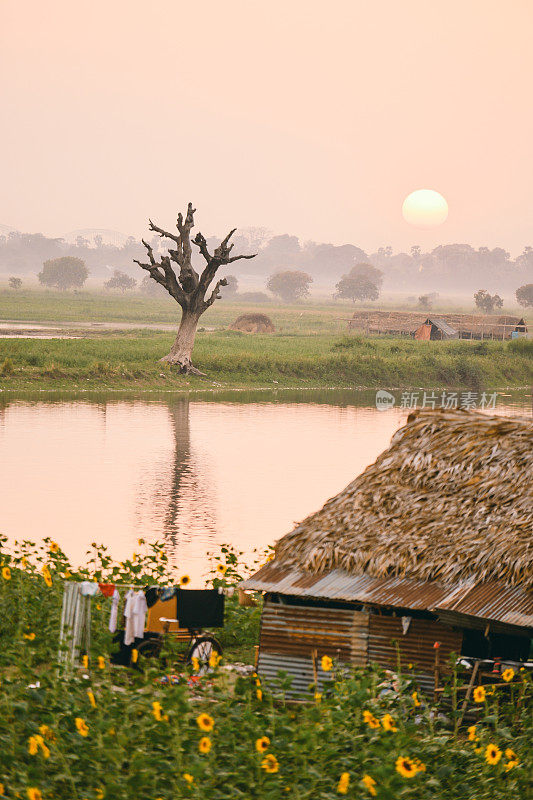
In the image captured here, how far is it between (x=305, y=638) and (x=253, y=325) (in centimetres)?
7747

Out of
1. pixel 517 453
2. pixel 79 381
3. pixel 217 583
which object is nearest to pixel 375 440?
pixel 79 381

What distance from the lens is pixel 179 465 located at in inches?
1214

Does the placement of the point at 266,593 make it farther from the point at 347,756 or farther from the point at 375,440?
the point at 375,440

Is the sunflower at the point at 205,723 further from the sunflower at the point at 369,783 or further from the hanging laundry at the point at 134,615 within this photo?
the hanging laundry at the point at 134,615

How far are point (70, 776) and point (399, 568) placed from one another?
4.53m

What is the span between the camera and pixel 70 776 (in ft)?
23.4

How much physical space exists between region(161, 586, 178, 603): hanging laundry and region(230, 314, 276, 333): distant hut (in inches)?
3005

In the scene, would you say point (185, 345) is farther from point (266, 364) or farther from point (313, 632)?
point (313, 632)

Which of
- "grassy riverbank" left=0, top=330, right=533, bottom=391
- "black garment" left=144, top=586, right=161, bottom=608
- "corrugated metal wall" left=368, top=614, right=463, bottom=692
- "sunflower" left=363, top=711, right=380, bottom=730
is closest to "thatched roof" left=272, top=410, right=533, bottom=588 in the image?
"corrugated metal wall" left=368, top=614, right=463, bottom=692

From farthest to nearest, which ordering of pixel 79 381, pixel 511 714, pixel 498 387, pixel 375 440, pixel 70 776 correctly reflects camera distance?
1. pixel 498 387
2. pixel 79 381
3. pixel 375 440
4. pixel 511 714
5. pixel 70 776

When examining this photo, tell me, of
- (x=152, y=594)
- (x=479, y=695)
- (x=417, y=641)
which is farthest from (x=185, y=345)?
(x=479, y=695)

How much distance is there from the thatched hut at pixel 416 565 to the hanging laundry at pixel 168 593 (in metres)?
1.00

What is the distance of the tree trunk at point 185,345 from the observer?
5103 cm

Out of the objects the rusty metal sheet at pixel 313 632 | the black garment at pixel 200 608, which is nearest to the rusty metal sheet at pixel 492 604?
the rusty metal sheet at pixel 313 632
